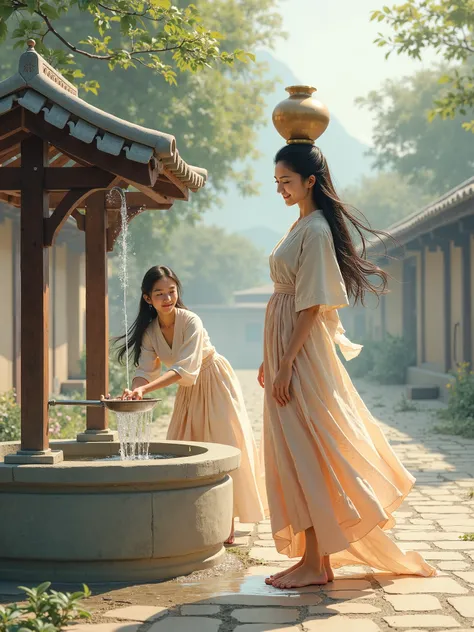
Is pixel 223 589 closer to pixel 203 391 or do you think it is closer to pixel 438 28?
pixel 203 391

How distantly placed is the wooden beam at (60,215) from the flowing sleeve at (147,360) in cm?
124

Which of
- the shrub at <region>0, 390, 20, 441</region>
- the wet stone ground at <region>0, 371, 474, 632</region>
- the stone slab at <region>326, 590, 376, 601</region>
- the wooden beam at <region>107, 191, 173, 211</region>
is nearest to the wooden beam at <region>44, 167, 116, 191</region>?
the wooden beam at <region>107, 191, 173, 211</region>

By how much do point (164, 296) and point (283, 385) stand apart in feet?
4.59

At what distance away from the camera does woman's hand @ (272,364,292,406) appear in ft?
16.4

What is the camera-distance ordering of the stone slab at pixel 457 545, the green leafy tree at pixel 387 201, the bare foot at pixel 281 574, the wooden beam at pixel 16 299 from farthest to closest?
the green leafy tree at pixel 387 201 < the wooden beam at pixel 16 299 < the stone slab at pixel 457 545 < the bare foot at pixel 281 574

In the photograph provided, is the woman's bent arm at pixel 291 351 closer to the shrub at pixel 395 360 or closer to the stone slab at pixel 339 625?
the stone slab at pixel 339 625

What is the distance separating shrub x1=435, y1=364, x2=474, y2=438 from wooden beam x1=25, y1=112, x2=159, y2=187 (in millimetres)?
8479

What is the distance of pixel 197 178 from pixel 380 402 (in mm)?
13322

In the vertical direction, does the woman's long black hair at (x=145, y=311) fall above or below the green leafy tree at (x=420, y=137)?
below

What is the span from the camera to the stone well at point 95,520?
16.3 feet

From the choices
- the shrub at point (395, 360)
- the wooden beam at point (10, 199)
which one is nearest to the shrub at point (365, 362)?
the shrub at point (395, 360)

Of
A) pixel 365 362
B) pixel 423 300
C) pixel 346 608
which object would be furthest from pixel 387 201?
pixel 346 608

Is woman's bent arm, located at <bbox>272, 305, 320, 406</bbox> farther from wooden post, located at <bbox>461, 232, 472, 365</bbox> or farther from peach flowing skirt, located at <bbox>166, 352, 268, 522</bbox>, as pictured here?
wooden post, located at <bbox>461, 232, 472, 365</bbox>

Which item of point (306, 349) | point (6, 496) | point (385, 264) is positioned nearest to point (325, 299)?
point (306, 349)
